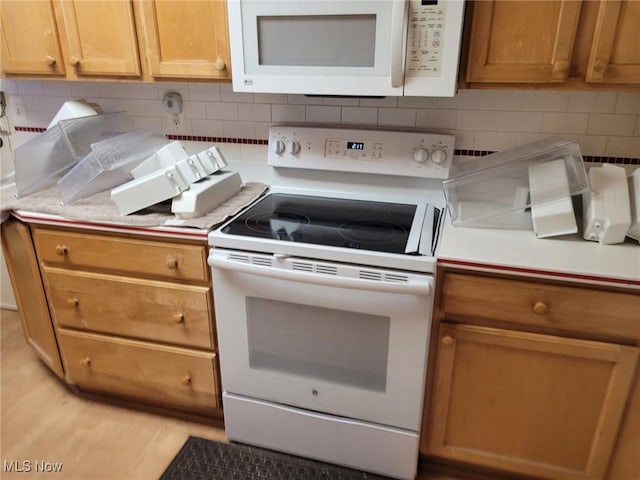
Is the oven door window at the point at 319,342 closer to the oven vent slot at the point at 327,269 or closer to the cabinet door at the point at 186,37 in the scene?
the oven vent slot at the point at 327,269

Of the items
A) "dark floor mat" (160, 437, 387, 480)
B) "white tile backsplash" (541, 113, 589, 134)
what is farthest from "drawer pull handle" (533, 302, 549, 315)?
"dark floor mat" (160, 437, 387, 480)

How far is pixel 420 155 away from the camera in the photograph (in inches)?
67.4

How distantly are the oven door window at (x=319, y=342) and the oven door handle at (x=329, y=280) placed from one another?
0.13m

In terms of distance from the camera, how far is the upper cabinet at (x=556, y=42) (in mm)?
1277

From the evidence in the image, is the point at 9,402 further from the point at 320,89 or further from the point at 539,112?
the point at 539,112

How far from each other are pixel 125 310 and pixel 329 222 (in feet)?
2.69

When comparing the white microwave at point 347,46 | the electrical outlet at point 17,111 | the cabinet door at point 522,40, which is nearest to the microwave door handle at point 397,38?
the white microwave at point 347,46

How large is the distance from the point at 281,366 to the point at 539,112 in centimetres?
126

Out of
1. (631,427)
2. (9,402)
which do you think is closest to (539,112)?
(631,427)

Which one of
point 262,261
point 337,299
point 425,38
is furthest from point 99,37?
point 337,299

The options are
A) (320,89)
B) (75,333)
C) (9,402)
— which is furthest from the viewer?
(9,402)

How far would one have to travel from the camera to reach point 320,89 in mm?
1479

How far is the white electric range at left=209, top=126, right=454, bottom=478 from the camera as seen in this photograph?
141 centimetres

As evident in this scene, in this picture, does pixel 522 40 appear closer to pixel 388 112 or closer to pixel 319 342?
pixel 388 112
